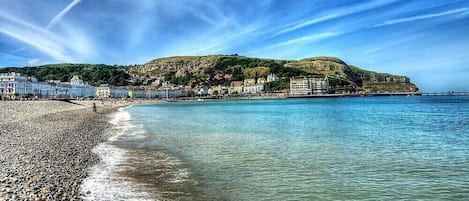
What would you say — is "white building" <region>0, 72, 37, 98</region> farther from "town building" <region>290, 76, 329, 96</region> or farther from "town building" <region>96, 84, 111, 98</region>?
"town building" <region>290, 76, 329, 96</region>

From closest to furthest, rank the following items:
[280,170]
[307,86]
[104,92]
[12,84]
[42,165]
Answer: [42,165], [280,170], [12,84], [104,92], [307,86]

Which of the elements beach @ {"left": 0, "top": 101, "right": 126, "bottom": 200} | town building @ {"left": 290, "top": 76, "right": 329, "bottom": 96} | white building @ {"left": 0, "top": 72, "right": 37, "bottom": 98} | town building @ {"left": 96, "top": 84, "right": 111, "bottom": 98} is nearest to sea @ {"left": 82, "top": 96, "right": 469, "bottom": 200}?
beach @ {"left": 0, "top": 101, "right": 126, "bottom": 200}

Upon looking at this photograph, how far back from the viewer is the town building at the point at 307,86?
184750 millimetres

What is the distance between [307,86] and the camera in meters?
186

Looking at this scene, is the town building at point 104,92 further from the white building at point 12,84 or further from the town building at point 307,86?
the town building at point 307,86

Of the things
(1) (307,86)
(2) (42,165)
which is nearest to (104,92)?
(1) (307,86)

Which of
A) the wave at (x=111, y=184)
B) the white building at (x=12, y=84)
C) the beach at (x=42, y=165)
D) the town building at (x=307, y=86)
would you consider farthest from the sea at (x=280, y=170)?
the town building at (x=307, y=86)

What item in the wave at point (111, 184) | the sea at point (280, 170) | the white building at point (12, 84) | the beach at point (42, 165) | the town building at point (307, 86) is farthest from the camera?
the town building at point (307, 86)

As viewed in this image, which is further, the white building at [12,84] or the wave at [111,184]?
the white building at [12,84]

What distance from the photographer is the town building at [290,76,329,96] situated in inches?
7274

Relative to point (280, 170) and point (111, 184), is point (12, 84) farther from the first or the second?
point (280, 170)

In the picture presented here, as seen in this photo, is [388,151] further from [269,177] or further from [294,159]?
[269,177]

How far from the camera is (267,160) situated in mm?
12953

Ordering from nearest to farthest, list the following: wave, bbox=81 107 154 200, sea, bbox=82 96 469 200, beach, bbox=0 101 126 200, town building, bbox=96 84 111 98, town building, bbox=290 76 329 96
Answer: beach, bbox=0 101 126 200
wave, bbox=81 107 154 200
sea, bbox=82 96 469 200
town building, bbox=96 84 111 98
town building, bbox=290 76 329 96
